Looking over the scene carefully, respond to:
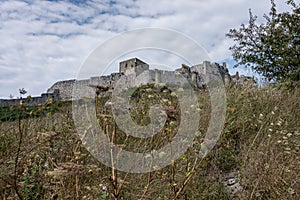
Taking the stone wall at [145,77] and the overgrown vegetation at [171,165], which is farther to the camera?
the stone wall at [145,77]

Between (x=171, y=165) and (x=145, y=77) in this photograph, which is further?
(x=145, y=77)

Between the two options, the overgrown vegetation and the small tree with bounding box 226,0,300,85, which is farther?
the small tree with bounding box 226,0,300,85

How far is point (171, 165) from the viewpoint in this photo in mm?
2779

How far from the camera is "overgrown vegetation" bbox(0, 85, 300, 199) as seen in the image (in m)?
1.83

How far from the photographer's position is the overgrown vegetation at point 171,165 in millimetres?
1830

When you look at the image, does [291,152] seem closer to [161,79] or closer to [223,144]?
[223,144]

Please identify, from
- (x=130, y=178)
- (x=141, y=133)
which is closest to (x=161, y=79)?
(x=141, y=133)

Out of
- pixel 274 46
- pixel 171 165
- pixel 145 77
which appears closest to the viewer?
pixel 171 165

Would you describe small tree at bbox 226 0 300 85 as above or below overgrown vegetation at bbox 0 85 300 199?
above

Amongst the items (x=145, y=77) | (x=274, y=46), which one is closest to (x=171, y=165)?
(x=145, y=77)

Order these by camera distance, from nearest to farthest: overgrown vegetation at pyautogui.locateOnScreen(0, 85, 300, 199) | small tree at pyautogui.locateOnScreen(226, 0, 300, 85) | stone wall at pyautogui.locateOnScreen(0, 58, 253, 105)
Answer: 1. overgrown vegetation at pyautogui.locateOnScreen(0, 85, 300, 199)
2. stone wall at pyautogui.locateOnScreen(0, 58, 253, 105)
3. small tree at pyautogui.locateOnScreen(226, 0, 300, 85)

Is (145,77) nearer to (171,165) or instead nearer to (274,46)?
(171,165)

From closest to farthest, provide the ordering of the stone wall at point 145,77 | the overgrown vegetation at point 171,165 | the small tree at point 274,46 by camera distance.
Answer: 1. the overgrown vegetation at point 171,165
2. the stone wall at point 145,77
3. the small tree at point 274,46

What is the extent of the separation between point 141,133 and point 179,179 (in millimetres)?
907
